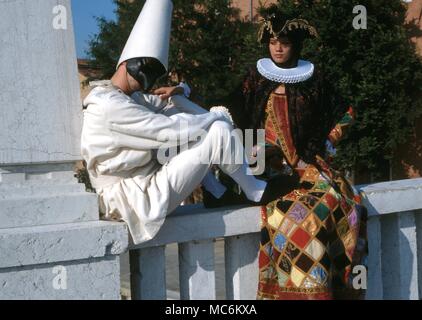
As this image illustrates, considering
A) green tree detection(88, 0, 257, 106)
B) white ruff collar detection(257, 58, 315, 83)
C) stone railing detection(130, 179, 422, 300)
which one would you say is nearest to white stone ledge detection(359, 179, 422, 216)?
stone railing detection(130, 179, 422, 300)

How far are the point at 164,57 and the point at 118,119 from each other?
340 mm

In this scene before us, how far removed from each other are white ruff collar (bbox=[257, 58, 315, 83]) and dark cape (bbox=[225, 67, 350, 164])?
3cm

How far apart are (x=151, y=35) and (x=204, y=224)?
31.8 inches

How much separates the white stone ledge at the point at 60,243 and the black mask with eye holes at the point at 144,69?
1.98 feet

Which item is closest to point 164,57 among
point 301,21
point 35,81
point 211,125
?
point 211,125

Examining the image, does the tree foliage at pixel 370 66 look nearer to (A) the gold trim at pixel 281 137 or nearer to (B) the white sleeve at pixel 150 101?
(A) the gold trim at pixel 281 137

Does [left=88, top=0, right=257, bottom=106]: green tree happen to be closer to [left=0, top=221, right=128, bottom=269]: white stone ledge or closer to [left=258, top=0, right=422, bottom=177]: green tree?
[left=258, top=0, right=422, bottom=177]: green tree

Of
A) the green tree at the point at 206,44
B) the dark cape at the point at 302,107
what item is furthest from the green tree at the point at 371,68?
the dark cape at the point at 302,107

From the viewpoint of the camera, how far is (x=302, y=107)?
3268 mm

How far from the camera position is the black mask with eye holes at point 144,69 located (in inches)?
103

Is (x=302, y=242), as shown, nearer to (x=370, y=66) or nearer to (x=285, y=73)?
(x=285, y=73)

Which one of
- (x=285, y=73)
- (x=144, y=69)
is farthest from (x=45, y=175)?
(x=285, y=73)

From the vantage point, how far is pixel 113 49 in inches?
491
